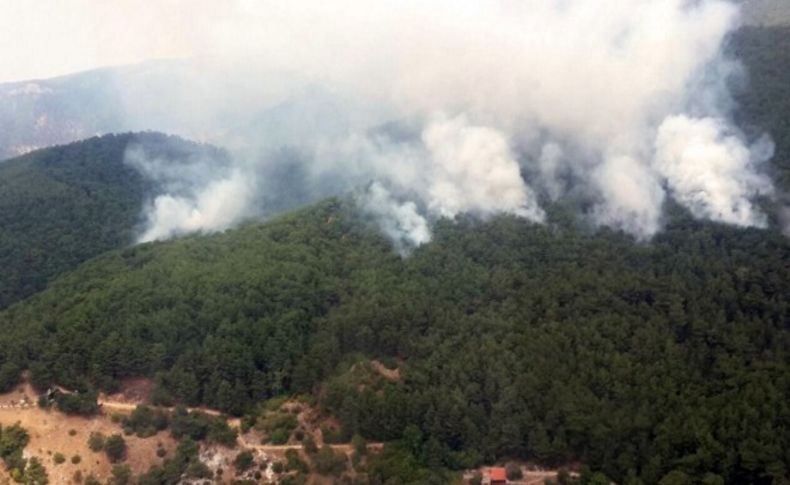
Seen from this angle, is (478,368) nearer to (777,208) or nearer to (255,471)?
(255,471)

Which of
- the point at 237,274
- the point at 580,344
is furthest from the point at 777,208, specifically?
the point at 237,274

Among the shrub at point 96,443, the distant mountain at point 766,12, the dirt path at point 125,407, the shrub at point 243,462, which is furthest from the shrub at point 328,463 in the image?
the distant mountain at point 766,12

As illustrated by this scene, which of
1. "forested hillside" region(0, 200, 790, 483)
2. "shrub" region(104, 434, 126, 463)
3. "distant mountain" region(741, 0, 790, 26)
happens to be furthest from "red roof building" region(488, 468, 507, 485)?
"distant mountain" region(741, 0, 790, 26)

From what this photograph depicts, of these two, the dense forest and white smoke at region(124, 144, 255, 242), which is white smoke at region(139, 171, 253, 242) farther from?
the dense forest

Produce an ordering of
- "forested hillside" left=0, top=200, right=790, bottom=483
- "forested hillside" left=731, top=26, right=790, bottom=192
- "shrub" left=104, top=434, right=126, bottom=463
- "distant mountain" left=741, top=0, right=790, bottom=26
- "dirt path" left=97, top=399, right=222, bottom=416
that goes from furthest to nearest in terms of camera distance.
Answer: "distant mountain" left=741, top=0, right=790, bottom=26 → "forested hillside" left=731, top=26, right=790, bottom=192 → "dirt path" left=97, top=399, right=222, bottom=416 → "shrub" left=104, top=434, right=126, bottom=463 → "forested hillside" left=0, top=200, right=790, bottom=483

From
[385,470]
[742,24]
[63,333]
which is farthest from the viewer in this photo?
[742,24]

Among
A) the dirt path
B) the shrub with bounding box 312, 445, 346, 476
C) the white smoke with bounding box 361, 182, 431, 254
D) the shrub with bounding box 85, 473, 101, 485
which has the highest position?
the white smoke with bounding box 361, 182, 431, 254

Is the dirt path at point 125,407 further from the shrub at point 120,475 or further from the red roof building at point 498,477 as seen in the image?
the red roof building at point 498,477
